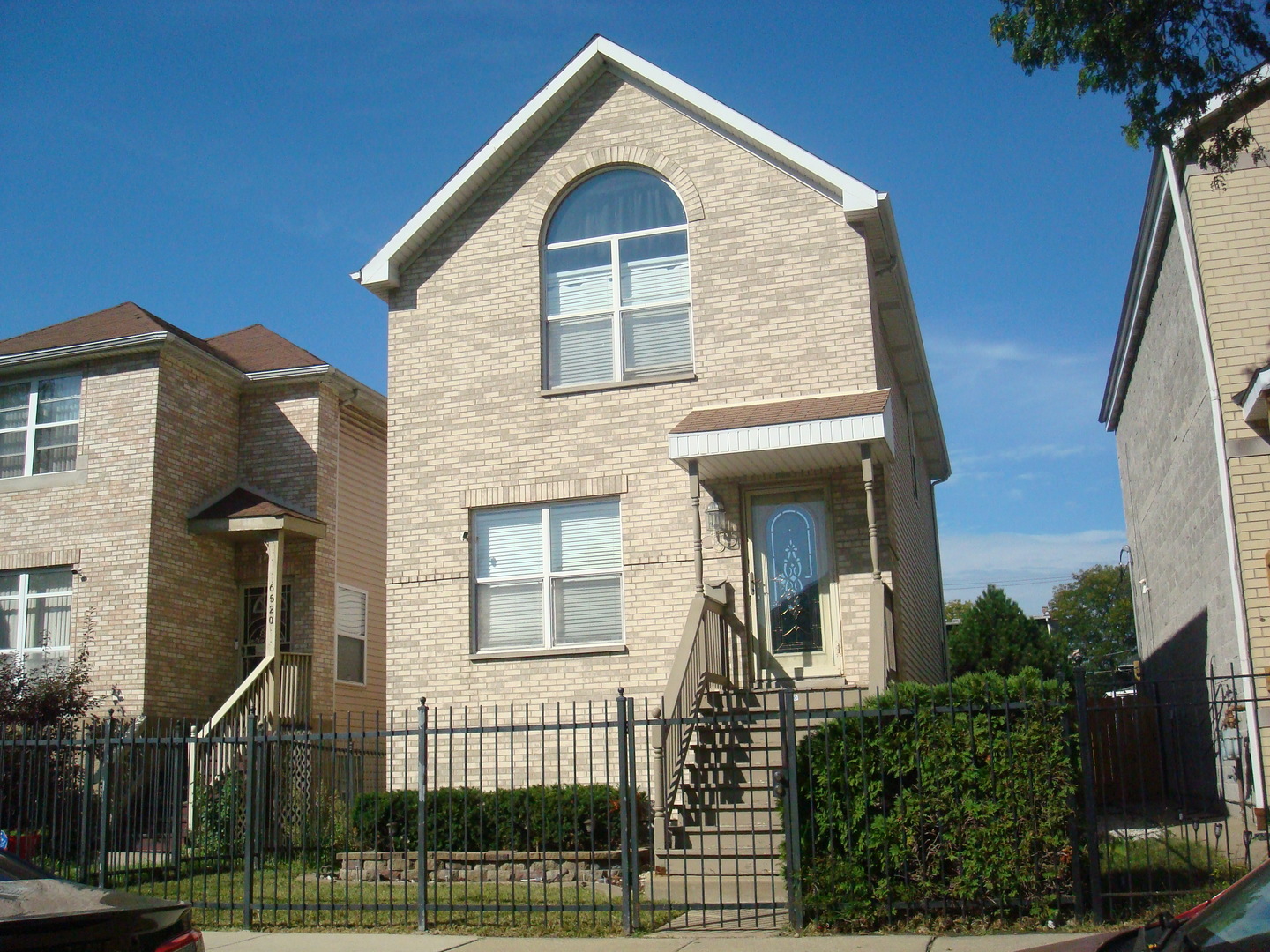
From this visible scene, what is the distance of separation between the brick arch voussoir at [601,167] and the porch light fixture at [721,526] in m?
3.52

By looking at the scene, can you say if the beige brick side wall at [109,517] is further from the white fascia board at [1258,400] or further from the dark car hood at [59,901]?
the white fascia board at [1258,400]

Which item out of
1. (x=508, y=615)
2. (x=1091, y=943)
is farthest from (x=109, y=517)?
(x=1091, y=943)

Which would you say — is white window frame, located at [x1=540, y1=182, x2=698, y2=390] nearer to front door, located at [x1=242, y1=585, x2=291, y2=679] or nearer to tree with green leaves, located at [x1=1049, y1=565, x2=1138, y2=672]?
front door, located at [x1=242, y1=585, x2=291, y2=679]

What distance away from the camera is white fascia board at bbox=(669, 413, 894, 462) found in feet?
39.9

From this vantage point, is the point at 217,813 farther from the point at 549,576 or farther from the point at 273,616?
the point at 549,576

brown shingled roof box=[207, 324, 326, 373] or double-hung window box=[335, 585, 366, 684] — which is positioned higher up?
brown shingled roof box=[207, 324, 326, 373]

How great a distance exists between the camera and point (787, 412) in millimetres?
12789

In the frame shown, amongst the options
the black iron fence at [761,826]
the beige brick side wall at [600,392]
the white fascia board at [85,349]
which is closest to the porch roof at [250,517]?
the white fascia board at [85,349]

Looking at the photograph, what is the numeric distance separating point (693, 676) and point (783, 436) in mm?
2588

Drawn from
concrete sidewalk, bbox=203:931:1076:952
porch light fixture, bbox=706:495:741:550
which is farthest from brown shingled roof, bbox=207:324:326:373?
concrete sidewalk, bbox=203:931:1076:952

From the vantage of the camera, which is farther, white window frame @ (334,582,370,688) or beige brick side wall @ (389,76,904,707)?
white window frame @ (334,582,370,688)

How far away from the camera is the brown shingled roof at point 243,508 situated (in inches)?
700

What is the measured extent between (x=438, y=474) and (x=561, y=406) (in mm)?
1741

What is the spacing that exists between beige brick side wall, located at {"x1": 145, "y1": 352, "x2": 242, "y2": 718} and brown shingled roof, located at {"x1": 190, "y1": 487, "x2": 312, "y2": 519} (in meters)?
0.26
